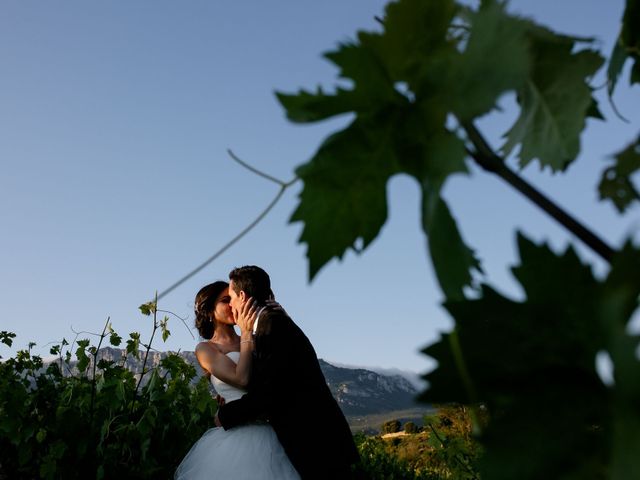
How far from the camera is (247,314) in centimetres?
590

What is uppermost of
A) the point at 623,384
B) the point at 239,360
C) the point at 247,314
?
the point at 247,314

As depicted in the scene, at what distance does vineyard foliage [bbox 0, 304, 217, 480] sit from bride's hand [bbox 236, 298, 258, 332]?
67 centimetres

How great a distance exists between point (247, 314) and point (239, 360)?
407 mm

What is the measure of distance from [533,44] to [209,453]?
5.44 m

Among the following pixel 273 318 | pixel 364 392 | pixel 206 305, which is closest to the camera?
pixel 273 318

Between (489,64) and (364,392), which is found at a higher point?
(364,392)

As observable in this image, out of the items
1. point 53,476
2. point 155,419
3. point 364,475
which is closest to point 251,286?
point 155,419

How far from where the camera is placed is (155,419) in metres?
5.89

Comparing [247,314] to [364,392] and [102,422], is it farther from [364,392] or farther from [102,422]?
[364,392]

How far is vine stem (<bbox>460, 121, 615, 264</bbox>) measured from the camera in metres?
0.40

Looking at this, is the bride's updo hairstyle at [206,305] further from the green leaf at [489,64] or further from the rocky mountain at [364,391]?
the rocky mountain at [364,391]

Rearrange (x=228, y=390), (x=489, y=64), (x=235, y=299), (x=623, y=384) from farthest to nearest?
(x=235, y=299), (x=228, y=390), (x=489, y=64), (x=623, y=384)

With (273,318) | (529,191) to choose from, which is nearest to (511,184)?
(529,191)

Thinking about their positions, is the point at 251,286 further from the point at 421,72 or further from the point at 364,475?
the point at 421,72
